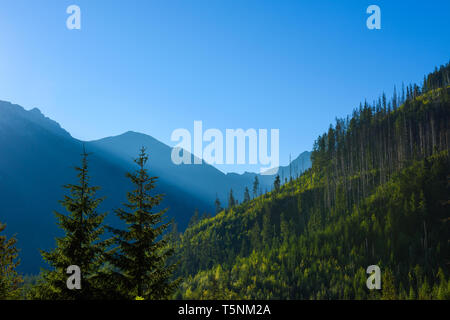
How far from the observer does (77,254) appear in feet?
67.1

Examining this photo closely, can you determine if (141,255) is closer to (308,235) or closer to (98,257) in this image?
(98,257)

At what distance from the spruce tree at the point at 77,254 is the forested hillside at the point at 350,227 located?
4575 cm

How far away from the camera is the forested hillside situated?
314ft

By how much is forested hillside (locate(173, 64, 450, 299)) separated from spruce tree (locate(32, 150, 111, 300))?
150ft

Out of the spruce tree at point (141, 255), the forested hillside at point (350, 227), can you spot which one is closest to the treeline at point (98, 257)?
the spruce tree at point (141, 255)

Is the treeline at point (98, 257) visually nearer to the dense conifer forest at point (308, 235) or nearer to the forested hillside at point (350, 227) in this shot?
the dense conifer forest at point (308, 235)

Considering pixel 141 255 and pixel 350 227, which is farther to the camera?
pixel 350 227

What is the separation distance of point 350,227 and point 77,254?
11371 centimetres

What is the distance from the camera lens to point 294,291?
98188mm

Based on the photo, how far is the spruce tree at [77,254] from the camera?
2000 cm

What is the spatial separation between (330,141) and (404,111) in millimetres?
43847

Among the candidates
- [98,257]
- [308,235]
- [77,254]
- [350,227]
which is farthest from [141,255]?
[308,235]

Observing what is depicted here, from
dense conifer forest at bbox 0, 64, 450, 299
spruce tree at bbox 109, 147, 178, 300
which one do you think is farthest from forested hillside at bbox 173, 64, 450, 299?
spruce tree at bbox 109, 147, 178, 300
